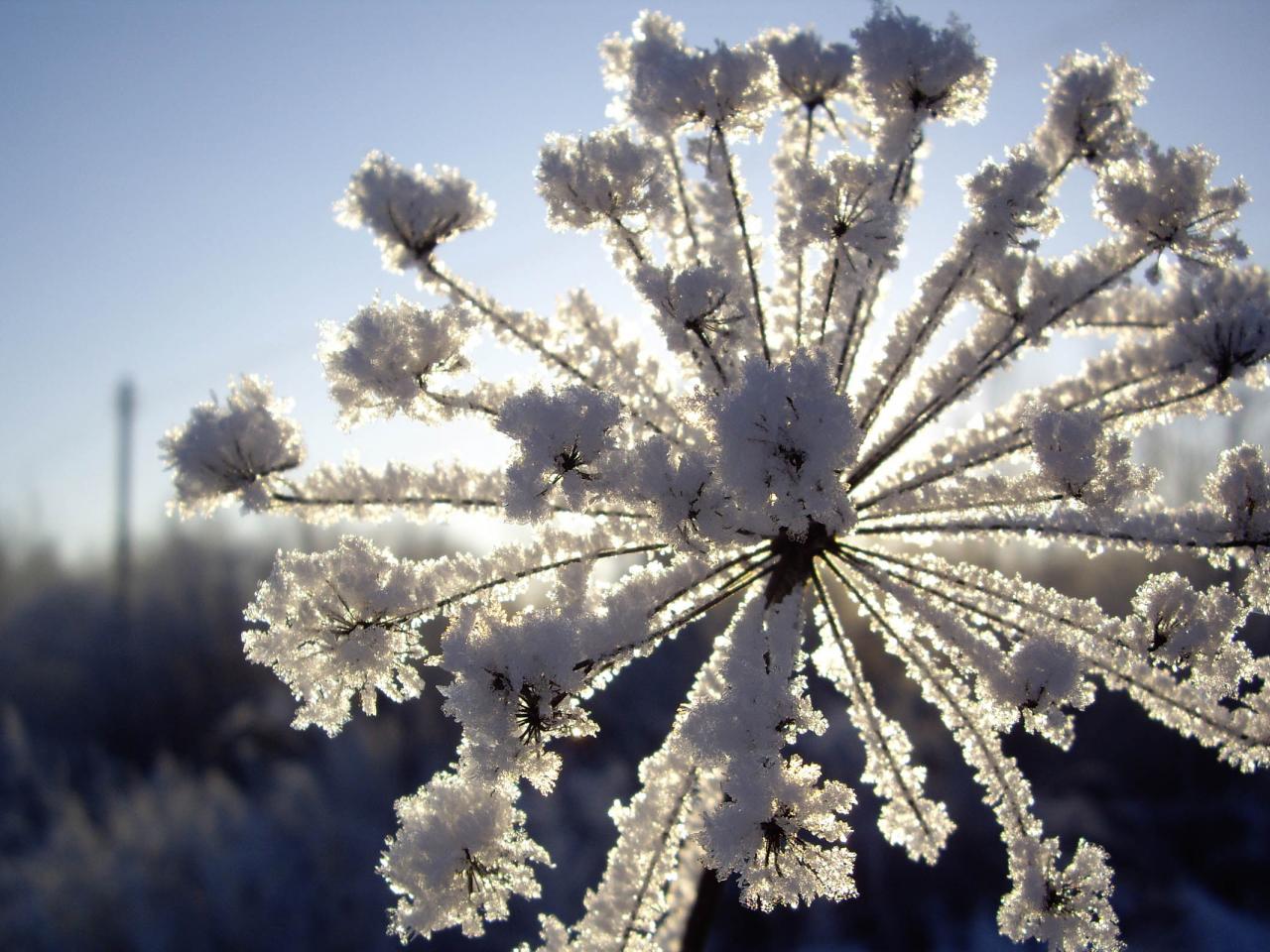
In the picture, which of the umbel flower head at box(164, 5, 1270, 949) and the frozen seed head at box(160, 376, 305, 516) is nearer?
the umbel flower head at box(164, 5, 1270, 949)

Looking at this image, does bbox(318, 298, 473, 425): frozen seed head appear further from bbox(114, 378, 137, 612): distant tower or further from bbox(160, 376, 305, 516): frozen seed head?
bbox(114, 378, 137, 612): distant tower

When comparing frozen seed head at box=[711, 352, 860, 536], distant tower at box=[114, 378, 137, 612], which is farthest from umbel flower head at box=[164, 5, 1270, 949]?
distant tower at box=[114, 378, 137, 612]

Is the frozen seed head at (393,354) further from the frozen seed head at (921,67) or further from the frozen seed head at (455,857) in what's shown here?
the frozen seed head at (921,67)

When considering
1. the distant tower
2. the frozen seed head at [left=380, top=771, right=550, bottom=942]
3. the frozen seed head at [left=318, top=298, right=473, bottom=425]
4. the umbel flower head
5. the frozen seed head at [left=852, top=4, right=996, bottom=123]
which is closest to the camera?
the umbel flower head

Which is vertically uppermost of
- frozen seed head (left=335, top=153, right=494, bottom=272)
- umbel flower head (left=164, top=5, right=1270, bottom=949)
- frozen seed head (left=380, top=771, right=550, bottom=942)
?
frozen seed head (left=335, top=153, right=494, bottom=272)

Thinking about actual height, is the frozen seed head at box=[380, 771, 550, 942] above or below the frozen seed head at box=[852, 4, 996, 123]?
below

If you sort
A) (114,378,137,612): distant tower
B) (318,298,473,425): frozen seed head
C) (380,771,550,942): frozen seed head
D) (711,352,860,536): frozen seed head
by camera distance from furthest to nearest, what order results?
(114,378,137,612): distant tower < (318,298,473,425): frozen seed head < (380,771,550,942): frozen seed head < (711,352,860,536): frozen seed head
